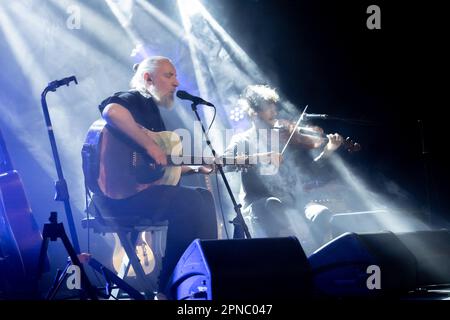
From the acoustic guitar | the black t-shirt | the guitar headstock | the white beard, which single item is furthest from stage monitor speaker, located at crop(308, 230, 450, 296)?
the guitar headstock

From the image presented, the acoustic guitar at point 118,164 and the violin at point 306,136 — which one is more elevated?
the violin at point 306,136

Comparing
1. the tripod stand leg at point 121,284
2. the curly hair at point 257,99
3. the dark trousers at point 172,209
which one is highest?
the curly hair at point 257,99

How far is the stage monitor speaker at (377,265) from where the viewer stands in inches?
108

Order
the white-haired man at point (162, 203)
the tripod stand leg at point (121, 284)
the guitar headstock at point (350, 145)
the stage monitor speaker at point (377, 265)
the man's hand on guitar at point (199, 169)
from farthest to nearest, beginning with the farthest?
the guitar headstock at point (350, 145) < the man's hand on guitar at point (199, 169) < the white-haired man at point (162, 203) < the tripod stand leg at point (121, 284) < the stage monitor speaker at point (377, 265)

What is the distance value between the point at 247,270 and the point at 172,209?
106 centimetres

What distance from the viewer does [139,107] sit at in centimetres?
356

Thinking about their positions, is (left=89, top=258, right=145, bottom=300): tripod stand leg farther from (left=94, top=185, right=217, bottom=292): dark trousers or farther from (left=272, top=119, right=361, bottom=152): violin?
(left=272, top=119, right=361, bottom=152): violin

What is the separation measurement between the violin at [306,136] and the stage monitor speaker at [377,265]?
193cm

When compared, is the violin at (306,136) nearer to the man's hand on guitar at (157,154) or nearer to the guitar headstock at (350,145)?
the guitar headstock at (350,145)

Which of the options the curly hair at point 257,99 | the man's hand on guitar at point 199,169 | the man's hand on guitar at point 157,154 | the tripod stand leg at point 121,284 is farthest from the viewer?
the curly hair at point 257,99

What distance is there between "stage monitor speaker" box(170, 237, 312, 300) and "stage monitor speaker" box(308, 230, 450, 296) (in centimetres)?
44

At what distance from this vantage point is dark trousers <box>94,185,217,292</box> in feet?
10.8

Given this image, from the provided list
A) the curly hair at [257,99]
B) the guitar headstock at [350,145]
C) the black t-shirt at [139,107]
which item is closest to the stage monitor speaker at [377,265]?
the black t-shirt at [139,107]

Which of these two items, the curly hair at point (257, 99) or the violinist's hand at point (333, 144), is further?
the violinist's hand at point (333, 144)
